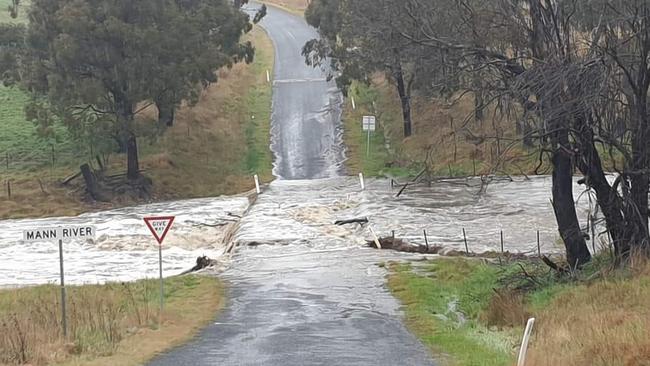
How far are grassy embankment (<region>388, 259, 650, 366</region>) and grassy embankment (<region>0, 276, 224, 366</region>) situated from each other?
14.1ft

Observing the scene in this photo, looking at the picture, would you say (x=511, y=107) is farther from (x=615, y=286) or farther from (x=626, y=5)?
(x=615, y=286)

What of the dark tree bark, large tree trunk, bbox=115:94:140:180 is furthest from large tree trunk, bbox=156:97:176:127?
the dark tree bark

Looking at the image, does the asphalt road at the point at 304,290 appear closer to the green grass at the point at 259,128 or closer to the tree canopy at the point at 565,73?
the green grass at the point at 259,128

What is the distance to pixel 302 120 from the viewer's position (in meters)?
58.1

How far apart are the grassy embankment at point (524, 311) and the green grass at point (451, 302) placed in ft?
0.05

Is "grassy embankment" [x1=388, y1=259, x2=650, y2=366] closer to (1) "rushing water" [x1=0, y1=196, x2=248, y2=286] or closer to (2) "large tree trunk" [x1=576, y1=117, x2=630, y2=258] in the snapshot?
(2) "large tree trunk" [x1=576, y1=117, x2=630, y2=258]

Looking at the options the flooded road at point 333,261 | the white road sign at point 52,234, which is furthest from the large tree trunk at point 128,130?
the white road sign at point 52,234

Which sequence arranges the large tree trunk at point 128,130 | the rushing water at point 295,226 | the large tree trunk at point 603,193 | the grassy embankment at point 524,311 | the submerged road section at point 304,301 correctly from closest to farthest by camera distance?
the grassy embankment at point 524,311 → the submerged road section at point 304,301 → the large tree trunk at point 603,193 → the rushing water at point 295,226 → the large tree trunk at point 128,130

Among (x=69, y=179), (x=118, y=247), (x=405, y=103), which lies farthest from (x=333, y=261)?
(x=405, y=103)

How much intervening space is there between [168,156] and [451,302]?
103ft

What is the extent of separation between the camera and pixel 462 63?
1981cm

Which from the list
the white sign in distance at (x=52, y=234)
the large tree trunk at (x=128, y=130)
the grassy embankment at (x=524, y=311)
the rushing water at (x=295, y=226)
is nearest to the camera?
the grassy embankment at (x=524, y=311)

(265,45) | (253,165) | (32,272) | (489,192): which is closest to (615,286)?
(32,272)

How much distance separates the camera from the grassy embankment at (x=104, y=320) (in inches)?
523
